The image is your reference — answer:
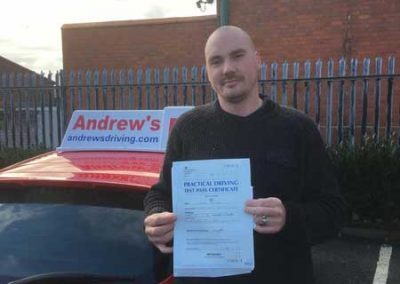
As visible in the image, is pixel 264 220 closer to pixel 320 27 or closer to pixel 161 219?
pixel 161 219

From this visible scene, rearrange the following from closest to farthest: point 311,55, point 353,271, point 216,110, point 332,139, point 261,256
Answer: point 261,256 → point 216,110 → point 353,271 → point 332,139 → point 311,55

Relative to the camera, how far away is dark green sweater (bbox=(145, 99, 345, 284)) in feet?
5.82

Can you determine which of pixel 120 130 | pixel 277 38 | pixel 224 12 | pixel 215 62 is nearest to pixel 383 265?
pixel 120 130

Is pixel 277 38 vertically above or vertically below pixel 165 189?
above

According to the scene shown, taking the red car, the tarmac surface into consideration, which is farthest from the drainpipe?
the red car

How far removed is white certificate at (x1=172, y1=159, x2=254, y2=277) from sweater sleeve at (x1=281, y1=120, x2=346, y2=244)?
0.56 feet

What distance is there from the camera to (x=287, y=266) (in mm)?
1812

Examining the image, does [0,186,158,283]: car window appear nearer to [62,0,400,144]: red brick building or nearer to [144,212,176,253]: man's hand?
[144,212,176,253]: man's hand

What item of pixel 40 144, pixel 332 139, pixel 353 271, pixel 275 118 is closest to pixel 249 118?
pixel 275 118

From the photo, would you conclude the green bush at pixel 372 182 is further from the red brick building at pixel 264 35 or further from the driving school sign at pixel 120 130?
the red brick building at pixel 264 35

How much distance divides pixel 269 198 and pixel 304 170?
24 centimetres

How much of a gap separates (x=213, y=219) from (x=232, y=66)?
56 centimetres

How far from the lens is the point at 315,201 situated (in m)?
1.80

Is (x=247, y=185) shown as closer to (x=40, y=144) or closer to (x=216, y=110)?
(x=216, y=110)
